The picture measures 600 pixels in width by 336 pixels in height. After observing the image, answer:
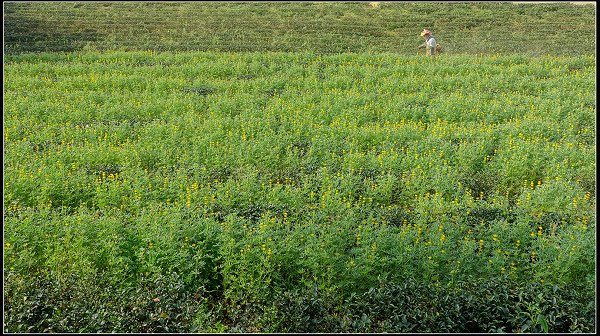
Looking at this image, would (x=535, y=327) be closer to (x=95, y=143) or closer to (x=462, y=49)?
(x=95, y=143)

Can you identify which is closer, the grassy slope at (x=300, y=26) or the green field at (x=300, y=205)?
the green field at (x=300, y=205)

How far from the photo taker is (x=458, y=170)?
860 centimetres

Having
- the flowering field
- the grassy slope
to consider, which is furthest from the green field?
the grassy slope

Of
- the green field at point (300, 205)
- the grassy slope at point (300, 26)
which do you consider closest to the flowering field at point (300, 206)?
the green field at point (300, 205)

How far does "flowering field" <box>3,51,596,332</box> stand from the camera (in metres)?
4.86

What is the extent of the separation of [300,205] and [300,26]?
1895 centimetres

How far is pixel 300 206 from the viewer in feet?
23.6

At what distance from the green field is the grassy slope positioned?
716 cm

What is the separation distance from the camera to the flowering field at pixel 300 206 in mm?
4859

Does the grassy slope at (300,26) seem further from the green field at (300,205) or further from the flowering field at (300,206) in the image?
the flowering field at (300,206)

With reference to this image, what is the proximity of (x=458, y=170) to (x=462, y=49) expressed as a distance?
46.2 feet

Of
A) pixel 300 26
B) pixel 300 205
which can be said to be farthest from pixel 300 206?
pixel 300 26

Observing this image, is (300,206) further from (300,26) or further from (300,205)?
(300,26)

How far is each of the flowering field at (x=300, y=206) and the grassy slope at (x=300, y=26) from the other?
748 cm
